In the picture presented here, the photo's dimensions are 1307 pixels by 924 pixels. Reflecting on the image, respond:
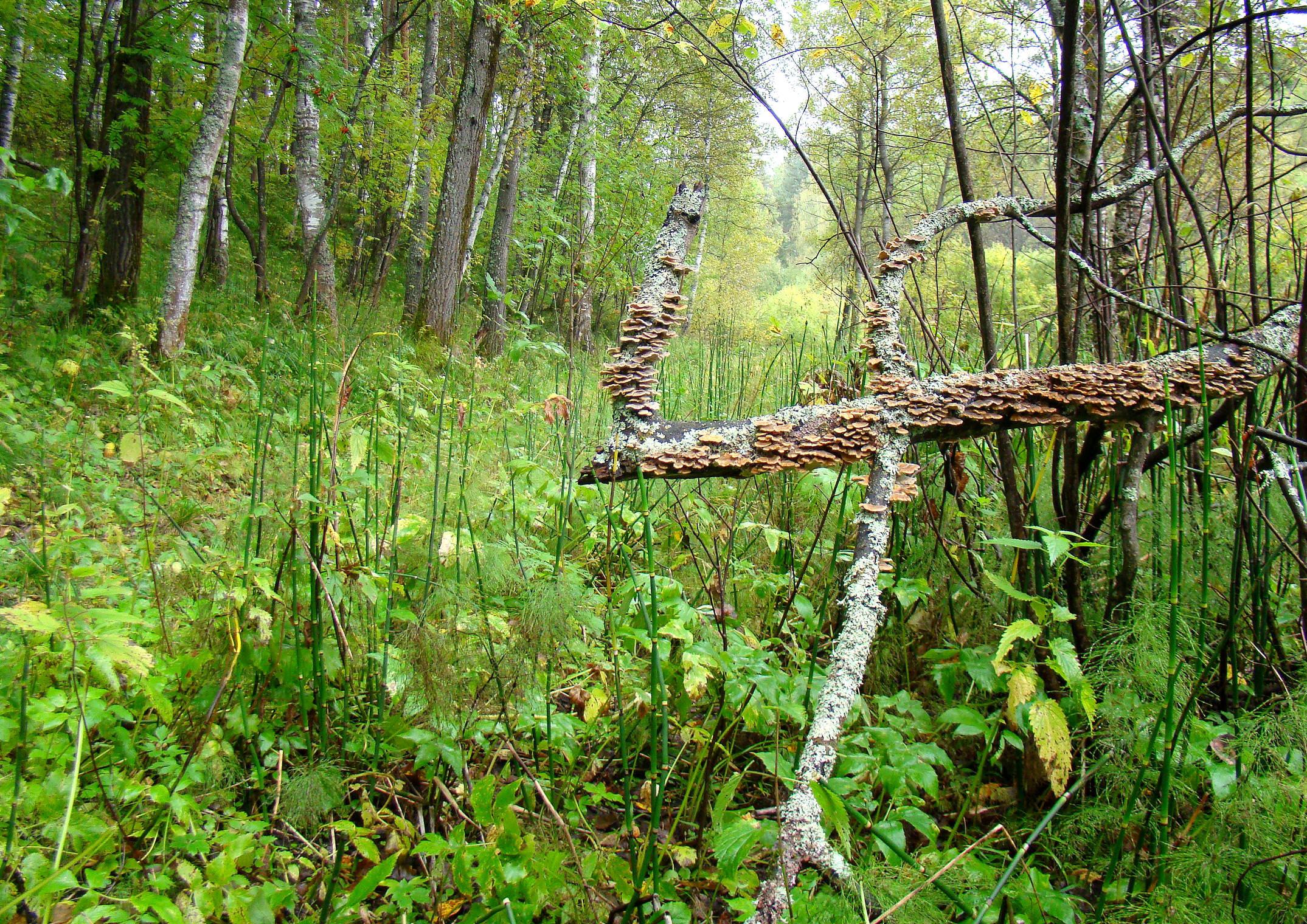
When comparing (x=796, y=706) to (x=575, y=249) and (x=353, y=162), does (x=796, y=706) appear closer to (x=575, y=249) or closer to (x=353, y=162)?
(x=575, y=249)

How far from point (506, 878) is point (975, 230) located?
5.70 ft

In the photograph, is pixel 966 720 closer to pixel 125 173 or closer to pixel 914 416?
pixel 914 416

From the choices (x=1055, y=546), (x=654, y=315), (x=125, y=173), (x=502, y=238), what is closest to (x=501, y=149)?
(x=502, y=238)

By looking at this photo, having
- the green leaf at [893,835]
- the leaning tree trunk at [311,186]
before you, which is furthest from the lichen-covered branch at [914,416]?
the leaning tree trunk at [311,186]

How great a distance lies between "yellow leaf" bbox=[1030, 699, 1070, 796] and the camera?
114 cm

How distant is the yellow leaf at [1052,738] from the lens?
45.0 inches

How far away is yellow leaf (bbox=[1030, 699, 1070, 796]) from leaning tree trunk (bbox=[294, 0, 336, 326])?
5.95 meters

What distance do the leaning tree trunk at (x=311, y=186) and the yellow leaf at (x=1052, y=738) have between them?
19.5ft

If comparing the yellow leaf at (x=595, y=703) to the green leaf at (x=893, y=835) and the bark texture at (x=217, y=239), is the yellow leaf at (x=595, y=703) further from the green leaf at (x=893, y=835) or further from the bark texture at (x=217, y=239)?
the bark texture at (x=217, y=239)

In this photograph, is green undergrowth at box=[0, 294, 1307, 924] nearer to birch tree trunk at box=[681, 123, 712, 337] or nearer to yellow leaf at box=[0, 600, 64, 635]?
yellow leaf at box=[0, 600, 64, 635]

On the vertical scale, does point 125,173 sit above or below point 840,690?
above

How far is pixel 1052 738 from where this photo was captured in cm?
117

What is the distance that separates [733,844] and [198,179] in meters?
5.60

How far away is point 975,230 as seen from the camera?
1594 millimetres
